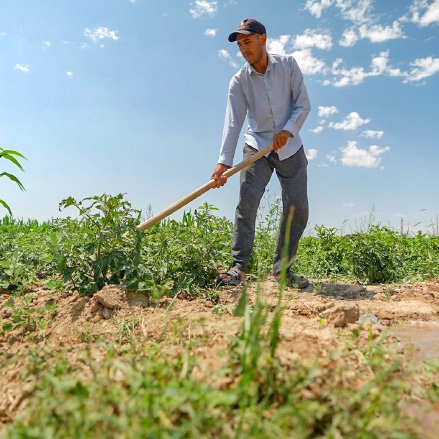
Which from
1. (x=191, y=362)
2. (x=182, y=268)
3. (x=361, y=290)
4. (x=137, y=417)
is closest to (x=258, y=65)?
(x=182, y=268)

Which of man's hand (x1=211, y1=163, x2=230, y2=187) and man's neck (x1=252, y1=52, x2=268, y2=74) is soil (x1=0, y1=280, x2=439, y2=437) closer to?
man's hand (x1=211, y1=163, x2=230, y2=187)

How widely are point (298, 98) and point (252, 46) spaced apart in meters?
0.69

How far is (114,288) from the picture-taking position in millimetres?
3059

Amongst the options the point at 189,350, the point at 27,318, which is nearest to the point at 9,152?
the point at 27,318

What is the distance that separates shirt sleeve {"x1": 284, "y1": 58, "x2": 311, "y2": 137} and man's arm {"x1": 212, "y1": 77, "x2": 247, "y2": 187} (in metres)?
0.50

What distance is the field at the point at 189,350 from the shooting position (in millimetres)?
1312

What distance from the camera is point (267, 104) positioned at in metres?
4.45

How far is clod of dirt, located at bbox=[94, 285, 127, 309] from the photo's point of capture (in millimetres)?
2927

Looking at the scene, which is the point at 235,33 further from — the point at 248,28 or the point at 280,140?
the point at 280,140

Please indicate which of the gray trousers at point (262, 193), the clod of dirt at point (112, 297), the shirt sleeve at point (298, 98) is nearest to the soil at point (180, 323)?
the clod of dirt at point (112, 297)

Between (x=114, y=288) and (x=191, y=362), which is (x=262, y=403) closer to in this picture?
(x=191, y=362)

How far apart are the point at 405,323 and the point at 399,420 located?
1738 millimetres

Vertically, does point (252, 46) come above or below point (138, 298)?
above

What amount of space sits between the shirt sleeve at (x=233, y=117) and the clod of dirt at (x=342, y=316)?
7.00 feet
